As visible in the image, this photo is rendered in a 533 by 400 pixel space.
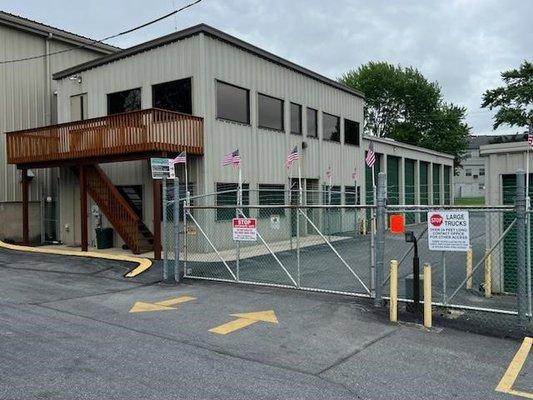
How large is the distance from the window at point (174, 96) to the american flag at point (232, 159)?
1.97 m

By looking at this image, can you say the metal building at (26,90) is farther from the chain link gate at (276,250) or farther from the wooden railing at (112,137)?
the chain link gate at (276,250)

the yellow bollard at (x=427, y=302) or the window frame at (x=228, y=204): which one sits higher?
the window frame at (x=228, y=204)

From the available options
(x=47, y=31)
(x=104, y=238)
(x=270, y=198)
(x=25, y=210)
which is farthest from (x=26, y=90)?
(x=270, y=198)

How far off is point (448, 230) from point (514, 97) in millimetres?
35973

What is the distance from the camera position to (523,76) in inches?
1512

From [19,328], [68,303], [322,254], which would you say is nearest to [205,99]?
[322,254]

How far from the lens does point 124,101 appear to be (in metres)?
18.7

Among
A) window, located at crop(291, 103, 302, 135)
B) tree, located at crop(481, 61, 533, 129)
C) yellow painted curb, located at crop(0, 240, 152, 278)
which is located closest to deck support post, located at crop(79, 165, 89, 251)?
yellow painted curb, located at crop(0, 240, 152, 278)

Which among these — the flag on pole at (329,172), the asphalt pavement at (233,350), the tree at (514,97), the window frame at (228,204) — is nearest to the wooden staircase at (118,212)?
the window frame at (228,204)

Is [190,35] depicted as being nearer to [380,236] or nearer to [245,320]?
[380,236]

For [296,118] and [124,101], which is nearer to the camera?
[124,101]

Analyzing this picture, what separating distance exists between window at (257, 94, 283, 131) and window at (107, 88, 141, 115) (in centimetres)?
452

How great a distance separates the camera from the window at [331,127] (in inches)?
918

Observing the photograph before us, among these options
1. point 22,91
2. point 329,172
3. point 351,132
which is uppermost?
point 22,91
